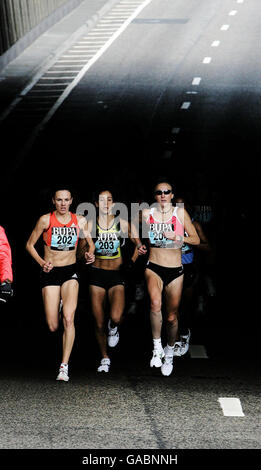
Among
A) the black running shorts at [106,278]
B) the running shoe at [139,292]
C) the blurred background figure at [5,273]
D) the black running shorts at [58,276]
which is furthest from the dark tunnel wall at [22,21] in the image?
the blurred background figure at [5,273]

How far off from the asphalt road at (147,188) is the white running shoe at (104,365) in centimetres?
10

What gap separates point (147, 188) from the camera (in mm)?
23141

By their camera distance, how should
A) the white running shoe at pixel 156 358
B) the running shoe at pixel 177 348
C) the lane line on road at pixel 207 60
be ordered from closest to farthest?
1. the white running shoe at pixel 156 358
2. the running shoe at pixel 177 348
3. the lane line on road at pixel 207 60

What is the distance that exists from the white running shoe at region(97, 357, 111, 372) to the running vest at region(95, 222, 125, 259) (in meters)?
1.22

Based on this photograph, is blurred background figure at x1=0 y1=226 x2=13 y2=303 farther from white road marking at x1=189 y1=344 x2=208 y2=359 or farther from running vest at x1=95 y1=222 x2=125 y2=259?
white road marking at x1=189 y1=344 x2=208 y2=359

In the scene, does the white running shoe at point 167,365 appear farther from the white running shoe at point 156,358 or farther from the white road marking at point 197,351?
the white road marking at point 197,351

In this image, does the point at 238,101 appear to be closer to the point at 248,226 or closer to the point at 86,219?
the point at 248,226

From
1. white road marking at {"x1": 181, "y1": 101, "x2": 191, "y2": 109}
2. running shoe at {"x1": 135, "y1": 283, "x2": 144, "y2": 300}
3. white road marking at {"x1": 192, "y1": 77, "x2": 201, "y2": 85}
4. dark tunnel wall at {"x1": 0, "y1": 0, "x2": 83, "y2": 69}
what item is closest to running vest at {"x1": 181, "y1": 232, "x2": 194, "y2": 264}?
running shoe at {"x1": 135, "y1": 283, "x2": 144, "y2": 300}

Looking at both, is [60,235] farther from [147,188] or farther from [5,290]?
[147,188]

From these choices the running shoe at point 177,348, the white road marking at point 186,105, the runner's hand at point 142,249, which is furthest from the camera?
the white road marking at point 186,105

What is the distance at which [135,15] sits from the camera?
1721 inches

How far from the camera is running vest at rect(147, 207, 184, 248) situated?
1162cm

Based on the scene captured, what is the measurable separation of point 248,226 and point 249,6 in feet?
83.3

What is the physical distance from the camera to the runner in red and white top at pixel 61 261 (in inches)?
446
